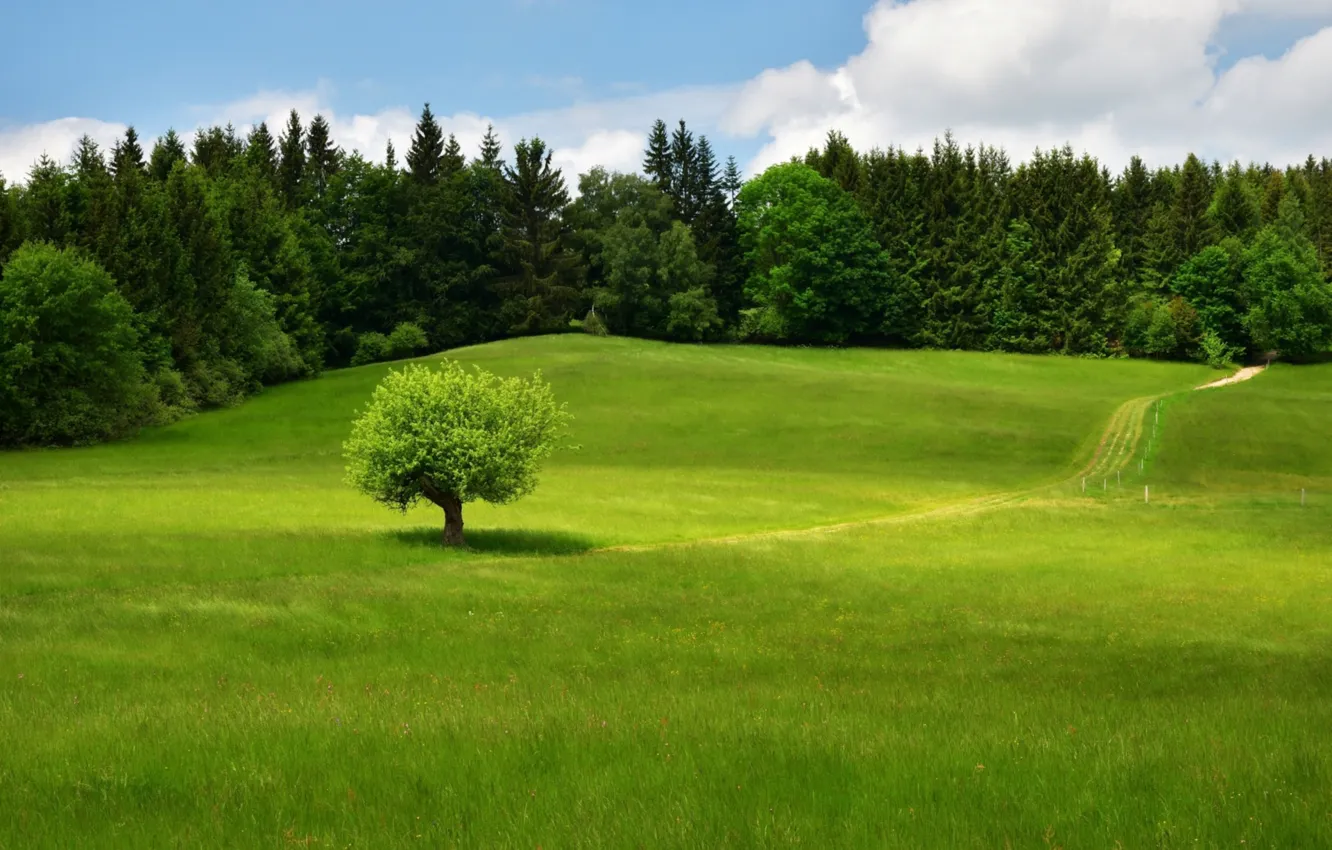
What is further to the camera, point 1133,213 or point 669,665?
point 1133,213

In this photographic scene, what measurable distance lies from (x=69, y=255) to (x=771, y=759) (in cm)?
6715

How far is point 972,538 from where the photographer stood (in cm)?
3691

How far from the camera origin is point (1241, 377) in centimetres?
10469

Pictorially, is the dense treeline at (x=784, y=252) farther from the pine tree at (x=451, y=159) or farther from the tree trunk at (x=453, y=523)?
the tree trunk at (x=453, y=523)

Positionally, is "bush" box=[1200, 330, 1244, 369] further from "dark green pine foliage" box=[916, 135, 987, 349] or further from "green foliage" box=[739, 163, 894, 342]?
"green foliage" box=[739, 163, 894, 342]

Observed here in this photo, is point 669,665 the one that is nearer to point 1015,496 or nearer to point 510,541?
point 510,541

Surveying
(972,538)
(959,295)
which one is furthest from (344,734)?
(959,295)

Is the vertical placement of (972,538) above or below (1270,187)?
below

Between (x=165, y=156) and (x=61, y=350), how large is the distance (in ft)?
162

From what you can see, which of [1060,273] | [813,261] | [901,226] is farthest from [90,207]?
[1060,273]

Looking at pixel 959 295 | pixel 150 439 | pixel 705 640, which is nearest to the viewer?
pixel 705 640

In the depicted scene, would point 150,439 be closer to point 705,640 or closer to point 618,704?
point 705,640

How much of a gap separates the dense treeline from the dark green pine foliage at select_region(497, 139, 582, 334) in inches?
10.9

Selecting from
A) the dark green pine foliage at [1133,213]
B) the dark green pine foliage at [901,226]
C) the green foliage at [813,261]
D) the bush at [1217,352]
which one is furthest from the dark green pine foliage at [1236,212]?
the green foliage at [813,261]
